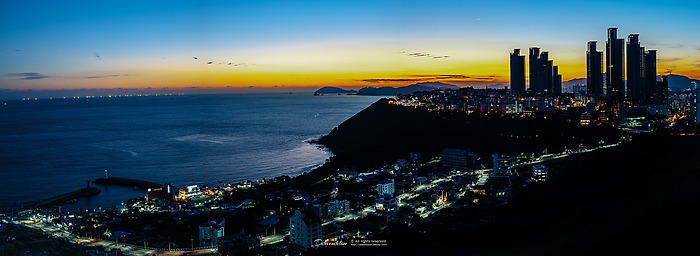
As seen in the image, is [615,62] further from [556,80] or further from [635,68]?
[556,80]

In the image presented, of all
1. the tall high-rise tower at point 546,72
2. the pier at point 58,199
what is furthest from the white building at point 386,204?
the tall high-rise tower at point 546,72

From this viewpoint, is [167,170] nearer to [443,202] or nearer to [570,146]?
[443,202]

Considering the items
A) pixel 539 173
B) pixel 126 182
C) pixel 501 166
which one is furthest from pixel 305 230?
pixel 126 182

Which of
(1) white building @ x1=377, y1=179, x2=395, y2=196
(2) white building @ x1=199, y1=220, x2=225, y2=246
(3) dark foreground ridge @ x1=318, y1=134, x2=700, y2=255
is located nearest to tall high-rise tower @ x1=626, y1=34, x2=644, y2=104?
(3) dark foreground ridge @ x1=318, y1=134, x2=700, y2=255

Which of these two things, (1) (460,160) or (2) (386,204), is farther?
(1) (460,160)

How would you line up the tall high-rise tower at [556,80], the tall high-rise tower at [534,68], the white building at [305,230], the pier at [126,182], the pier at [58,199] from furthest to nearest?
the tall high-rise tower at [534,68], the tall high-rise tower at [556,80], the pier at [126,182], the pier at [58,199], the white building at [305,230]

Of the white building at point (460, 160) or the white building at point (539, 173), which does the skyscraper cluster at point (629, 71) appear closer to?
the white building at point (460, 160)

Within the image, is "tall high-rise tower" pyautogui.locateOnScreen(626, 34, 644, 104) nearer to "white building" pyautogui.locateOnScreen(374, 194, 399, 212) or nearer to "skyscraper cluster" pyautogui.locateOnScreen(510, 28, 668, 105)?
"skyscraper cluster" pyautogui.locateOnScreen(510, 28, 668, 105)
